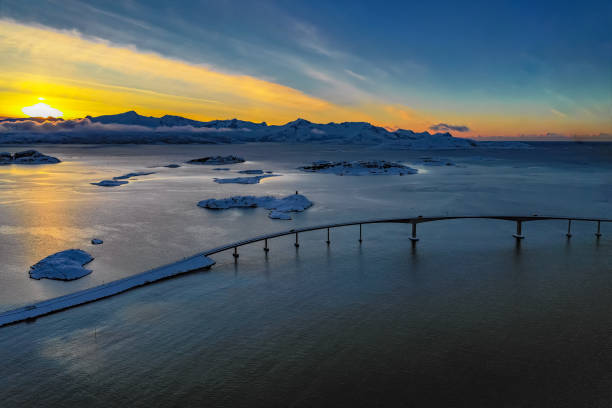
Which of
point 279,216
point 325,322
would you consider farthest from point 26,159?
point 325,322

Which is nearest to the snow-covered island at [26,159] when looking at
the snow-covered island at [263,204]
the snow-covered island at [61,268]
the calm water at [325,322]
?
the calm water at [325,322]

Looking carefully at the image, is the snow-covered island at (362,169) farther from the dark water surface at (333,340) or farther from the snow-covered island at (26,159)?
the snow-covered island at (26,159)

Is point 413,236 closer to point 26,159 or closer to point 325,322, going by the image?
point 325,322

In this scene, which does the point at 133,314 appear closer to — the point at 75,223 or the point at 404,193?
the point at 75,223

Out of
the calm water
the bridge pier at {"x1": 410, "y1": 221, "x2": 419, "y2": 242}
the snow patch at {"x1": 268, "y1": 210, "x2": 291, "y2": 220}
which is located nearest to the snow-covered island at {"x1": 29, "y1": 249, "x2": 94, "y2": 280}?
the calm water

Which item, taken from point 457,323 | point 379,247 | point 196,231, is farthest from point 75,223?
point 457,323

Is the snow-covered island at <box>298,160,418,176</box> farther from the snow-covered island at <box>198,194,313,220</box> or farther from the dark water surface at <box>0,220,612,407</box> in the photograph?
the dark water surface at <box>0,220,612,407</box>
